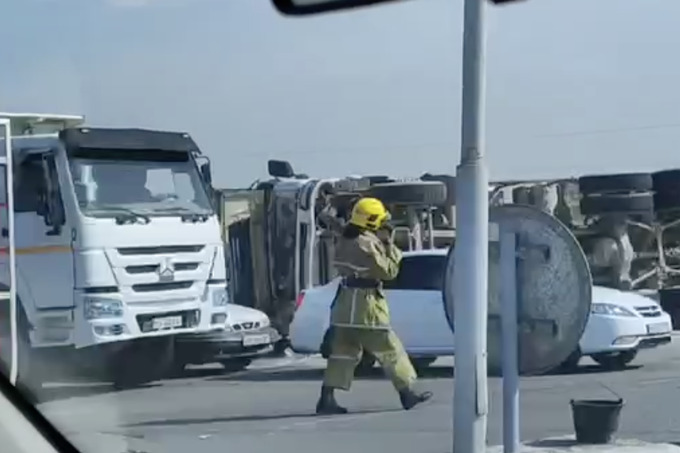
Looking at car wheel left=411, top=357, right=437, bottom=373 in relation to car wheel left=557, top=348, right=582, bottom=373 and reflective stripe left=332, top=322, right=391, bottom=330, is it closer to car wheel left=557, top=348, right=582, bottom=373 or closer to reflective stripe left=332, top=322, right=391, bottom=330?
reflective stripe left=332, top=322, right=391, bottom=330

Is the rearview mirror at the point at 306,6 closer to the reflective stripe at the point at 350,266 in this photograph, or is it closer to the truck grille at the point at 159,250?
the reflective stripe at the point at 350,266

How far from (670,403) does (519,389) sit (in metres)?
0.54

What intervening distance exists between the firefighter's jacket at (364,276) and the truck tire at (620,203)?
0.73 meters

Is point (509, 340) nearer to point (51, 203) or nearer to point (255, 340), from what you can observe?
point (255, 340)

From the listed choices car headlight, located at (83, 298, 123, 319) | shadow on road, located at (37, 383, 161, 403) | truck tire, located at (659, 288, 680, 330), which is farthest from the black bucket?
car headlight, located at (83, 298, 123, 319)

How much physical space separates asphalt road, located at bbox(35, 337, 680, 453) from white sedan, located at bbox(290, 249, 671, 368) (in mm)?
57

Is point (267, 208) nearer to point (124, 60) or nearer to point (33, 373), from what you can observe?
point (124, 60)

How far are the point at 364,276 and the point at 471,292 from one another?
1.30 feet

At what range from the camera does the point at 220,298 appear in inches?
249

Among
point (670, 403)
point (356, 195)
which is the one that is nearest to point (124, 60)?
point (356, 195)

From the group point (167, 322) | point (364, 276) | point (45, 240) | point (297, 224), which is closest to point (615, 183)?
point (364, 276)

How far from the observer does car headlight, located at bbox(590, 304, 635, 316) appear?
5.49 meters

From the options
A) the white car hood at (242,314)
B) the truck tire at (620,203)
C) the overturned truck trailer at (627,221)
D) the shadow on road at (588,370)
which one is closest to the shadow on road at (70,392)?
the white car hood at (242,314)

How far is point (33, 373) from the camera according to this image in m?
6.50
